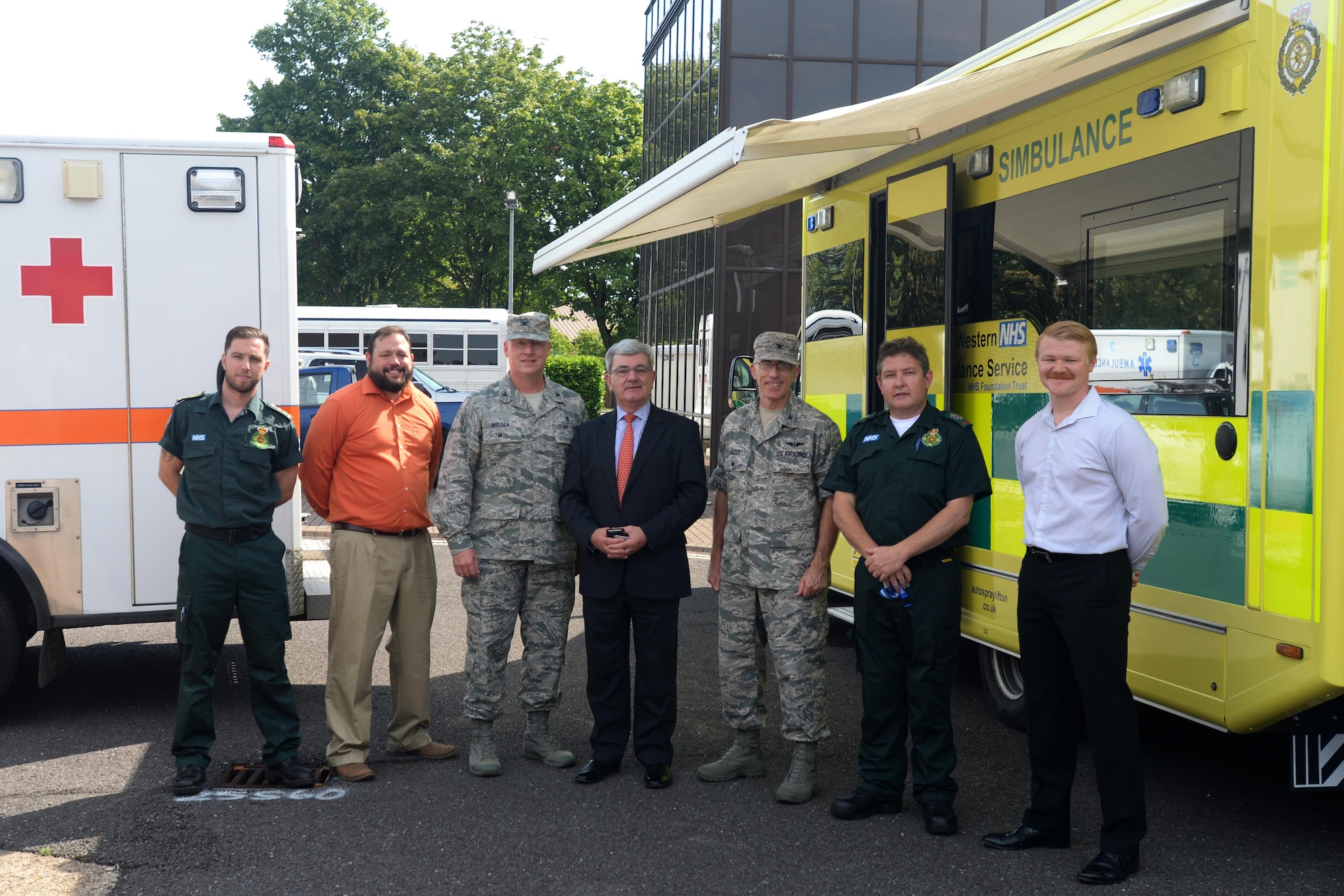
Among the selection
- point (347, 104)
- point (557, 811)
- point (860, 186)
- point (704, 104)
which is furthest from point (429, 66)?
point (557, 811)

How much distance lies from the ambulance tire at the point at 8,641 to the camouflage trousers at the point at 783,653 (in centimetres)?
323

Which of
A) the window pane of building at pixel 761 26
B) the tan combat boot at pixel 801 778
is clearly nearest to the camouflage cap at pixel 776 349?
the tan combat boot at pixel 801 778

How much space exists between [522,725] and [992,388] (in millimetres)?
2640

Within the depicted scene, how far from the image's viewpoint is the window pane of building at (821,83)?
1661cm

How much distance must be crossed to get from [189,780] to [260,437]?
136 centimetres

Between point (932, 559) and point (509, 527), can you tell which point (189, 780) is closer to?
point (509, 527)

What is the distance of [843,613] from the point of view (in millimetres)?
6383

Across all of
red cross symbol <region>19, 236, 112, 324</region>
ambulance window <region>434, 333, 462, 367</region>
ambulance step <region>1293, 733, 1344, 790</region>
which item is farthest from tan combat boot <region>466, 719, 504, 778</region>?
ambulance window <region>434, 333, 462, 367</region>

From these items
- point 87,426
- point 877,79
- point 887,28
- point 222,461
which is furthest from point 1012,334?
point 887,28

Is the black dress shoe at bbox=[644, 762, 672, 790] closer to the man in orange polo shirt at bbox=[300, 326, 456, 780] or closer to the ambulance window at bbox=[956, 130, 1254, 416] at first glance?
the man in orange polo shirt at bbox=[300, 326, 456, 780]

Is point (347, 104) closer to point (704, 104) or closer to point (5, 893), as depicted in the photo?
point (704, 104)

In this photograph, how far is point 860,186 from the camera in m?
6.18

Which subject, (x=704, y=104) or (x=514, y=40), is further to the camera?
(x=514, y=40)

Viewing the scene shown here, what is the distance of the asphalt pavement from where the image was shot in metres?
3.78
